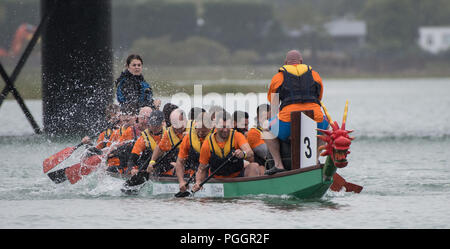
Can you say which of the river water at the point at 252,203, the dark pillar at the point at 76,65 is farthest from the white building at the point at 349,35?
the river water at the point at 252,203

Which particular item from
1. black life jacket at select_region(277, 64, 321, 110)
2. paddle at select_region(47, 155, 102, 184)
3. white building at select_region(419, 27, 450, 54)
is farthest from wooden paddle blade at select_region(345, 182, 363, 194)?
white building at select_region(419, 27, 450, 54)

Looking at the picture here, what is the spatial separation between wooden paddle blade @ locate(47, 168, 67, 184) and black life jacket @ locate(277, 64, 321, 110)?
4.55 metres

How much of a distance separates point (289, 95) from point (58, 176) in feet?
15.5

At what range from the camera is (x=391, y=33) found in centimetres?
9588

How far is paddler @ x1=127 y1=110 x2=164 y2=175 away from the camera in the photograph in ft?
45.9

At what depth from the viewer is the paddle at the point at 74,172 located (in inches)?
604

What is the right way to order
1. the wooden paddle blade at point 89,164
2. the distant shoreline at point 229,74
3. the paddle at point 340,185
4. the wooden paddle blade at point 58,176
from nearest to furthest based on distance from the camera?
1. the paddle at point 340,185
2. the wooden paddle blade at point 89,164
3. the wooden paddle blade at point 58,176
4. the distant shoreline at point 229,74

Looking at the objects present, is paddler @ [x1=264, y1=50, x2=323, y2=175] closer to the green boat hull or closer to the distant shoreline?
the green boat hull

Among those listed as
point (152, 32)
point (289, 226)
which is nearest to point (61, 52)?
point (289, 226)

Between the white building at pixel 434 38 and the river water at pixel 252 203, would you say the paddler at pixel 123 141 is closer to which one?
the river water at pixel 252 203

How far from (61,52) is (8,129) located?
7544 mm

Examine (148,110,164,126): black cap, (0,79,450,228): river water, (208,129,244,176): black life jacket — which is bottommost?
(0,79,450,228): river water
